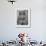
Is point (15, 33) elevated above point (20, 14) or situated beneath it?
situated beneath

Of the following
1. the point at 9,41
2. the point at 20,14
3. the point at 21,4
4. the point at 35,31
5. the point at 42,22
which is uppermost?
the point at 21,4

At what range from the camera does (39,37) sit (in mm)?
4262

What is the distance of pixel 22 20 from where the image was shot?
4.32 m

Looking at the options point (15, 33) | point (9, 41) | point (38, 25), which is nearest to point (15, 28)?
point (15, 33)

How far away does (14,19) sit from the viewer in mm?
4336

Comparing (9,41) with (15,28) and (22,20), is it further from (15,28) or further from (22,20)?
(22,20)

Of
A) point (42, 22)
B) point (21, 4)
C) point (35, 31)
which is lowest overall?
point (35, 31)

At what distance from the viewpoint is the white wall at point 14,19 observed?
4281 millimetres

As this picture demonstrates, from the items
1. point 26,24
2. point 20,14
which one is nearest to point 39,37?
point 26,24

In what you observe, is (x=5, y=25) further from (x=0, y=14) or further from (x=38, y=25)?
(x=38, y=25)

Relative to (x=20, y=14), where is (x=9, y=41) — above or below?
below

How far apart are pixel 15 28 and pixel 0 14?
66 centimetres

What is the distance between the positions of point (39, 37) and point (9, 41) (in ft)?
3.11

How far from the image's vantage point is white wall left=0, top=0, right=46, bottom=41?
14.0ft
